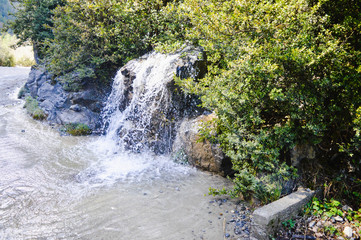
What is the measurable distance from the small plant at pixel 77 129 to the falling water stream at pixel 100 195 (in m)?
1.09

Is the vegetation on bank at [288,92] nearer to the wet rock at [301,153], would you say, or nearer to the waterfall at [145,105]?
the wet rock at [301,153]

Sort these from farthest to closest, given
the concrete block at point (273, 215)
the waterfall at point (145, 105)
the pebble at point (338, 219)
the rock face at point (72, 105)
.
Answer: the rock face at point (72, 105), the waterfall at point (145, 105), the pebble at point (338, 219), the concrete block at point (273, 215)

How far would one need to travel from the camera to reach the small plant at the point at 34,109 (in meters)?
10.0

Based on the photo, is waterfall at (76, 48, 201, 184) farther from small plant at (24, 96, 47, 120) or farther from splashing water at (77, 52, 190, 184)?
small plant at (24, 96, 47, 120)

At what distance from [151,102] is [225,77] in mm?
3007

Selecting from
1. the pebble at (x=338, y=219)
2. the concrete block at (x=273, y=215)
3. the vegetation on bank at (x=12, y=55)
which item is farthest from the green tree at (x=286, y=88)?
the vegetation on bank at (x=12, y=55)

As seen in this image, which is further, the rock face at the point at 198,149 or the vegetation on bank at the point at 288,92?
the rock face at the point at 198,149

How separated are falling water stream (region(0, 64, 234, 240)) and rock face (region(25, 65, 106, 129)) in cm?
192

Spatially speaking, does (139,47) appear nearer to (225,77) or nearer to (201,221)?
(225,77)

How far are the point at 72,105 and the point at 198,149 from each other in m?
6.36

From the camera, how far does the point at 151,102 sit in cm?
674

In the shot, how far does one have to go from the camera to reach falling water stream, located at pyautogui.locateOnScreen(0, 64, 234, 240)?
3510 mm

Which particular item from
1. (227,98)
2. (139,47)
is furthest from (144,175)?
(139,47)

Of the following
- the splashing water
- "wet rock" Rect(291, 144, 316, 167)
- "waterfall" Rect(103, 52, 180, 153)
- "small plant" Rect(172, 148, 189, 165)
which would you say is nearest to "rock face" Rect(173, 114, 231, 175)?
"small plant" Rect(172, 148, 189, 165)
